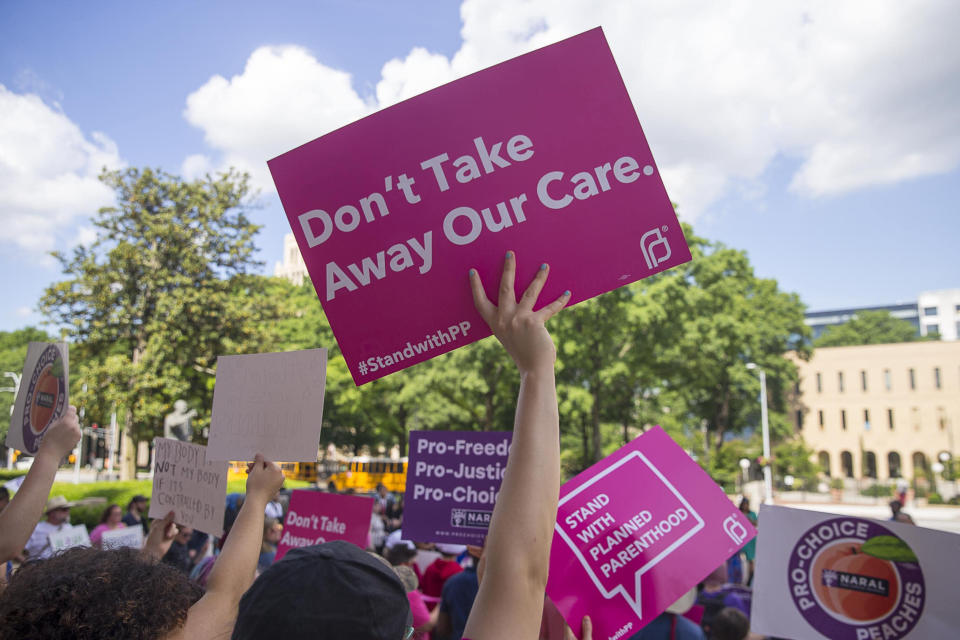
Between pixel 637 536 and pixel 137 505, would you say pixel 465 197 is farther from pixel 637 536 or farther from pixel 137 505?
pixel 137 505

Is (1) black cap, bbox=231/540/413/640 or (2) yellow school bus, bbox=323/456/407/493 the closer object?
(1) black cap, bbox=231/540/413/640

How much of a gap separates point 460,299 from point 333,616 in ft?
3.95

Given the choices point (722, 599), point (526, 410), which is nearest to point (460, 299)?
point (526, 410)

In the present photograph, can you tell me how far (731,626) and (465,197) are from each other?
3.14m

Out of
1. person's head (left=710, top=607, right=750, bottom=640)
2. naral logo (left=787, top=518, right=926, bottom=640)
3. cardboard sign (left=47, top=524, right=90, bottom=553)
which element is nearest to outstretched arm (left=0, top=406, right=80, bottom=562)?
naral logo (left=787, top=518, right=926, bottom=640)

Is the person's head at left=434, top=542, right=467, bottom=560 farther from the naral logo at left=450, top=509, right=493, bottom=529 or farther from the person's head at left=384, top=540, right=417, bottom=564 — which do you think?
the naral logo at left=450, top=509, right=493, bottom=529

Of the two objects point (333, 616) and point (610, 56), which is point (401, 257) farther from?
point (333, 616)

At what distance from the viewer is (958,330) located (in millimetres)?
120812

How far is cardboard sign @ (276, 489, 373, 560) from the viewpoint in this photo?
5.06 m

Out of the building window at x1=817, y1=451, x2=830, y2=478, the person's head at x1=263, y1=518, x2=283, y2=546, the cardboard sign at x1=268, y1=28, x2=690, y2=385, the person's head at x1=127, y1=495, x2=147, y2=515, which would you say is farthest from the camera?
the building window at x1=817, y1=451, x2=830, y2=478

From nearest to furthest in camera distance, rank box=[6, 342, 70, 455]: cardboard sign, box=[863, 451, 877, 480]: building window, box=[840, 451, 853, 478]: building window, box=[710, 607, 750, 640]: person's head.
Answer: box=[6, 342, 70, 455]: cardboard sign → box=[710, 607, 750, 640]: person's head → box=[863, 451, 877, 480]: building window → box=[840, 451, 853, 478]: building window

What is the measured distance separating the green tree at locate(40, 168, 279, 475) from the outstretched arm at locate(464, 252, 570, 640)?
25572mm

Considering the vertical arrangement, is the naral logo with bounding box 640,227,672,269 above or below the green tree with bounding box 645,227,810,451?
below

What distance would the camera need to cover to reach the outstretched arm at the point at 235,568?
1.66 m
